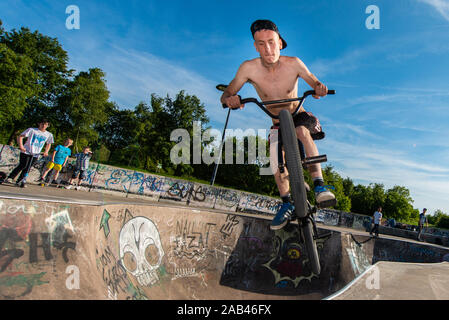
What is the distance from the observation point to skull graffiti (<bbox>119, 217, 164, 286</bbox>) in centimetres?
410

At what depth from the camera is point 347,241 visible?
261 inches

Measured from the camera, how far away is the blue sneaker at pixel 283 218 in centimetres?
316

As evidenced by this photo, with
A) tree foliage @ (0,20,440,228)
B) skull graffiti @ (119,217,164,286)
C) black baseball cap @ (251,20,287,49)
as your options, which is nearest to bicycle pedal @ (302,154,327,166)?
black baseball cap @ (251,20,287,49)

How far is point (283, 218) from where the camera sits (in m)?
3.19

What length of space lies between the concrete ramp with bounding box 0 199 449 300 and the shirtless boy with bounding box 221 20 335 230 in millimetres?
668

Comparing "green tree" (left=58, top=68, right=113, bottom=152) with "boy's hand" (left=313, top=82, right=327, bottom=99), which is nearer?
"boy's hand" (left=313, top=82, right=327, bottom=99)

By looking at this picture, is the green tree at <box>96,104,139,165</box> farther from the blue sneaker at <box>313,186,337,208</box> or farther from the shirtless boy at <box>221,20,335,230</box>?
the blue sneaker at <box>313,186,337,208</box>

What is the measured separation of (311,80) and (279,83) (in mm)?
391

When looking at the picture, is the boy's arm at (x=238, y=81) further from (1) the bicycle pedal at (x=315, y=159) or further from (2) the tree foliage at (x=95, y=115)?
(2) the tree foliage at (x=95, y=115)

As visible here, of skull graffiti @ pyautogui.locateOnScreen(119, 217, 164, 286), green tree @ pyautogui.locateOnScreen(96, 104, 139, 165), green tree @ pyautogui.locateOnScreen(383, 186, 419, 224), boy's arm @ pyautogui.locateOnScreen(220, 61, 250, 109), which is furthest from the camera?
green tree @ pyautogui.locateOnScreen(383, 186, 419, 224)

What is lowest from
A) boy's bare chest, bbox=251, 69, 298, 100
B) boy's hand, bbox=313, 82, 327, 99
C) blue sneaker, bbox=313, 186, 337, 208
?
blue sneaker, bbox=313, 186, 337, 208
